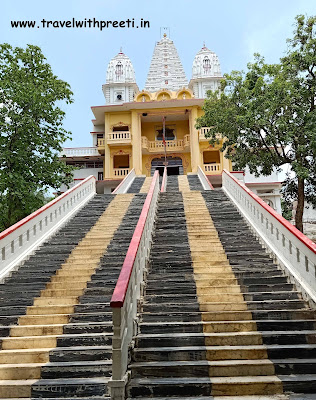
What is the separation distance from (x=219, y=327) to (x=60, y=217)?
6.60 metres

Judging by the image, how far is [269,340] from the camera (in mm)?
5035

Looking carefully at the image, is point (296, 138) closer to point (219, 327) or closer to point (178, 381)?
point (219, 327)

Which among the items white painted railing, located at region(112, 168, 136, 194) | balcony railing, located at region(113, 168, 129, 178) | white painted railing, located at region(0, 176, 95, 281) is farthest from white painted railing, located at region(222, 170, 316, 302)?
balcony railing, located at region(113, 168, 129, 178)

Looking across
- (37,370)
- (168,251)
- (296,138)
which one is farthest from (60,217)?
(296,138)

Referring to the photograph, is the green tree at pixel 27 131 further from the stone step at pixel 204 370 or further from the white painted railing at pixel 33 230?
the stone step at pixel 204 370

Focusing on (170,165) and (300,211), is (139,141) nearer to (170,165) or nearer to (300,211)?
(170,165)

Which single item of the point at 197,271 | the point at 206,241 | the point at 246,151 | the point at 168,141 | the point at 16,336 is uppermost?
the point at 168,141

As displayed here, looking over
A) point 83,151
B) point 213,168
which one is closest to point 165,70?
point 83,151

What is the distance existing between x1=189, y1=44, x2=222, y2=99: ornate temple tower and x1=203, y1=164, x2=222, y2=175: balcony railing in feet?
35.9

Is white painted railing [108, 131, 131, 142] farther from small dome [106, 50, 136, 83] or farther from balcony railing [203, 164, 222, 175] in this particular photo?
small dome [106, 50, 136, 83]

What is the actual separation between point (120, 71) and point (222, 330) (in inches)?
1414

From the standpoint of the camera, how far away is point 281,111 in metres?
12.9

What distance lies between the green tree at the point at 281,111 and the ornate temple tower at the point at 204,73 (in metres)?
21.0

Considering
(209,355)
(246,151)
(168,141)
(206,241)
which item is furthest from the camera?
(168,141)
